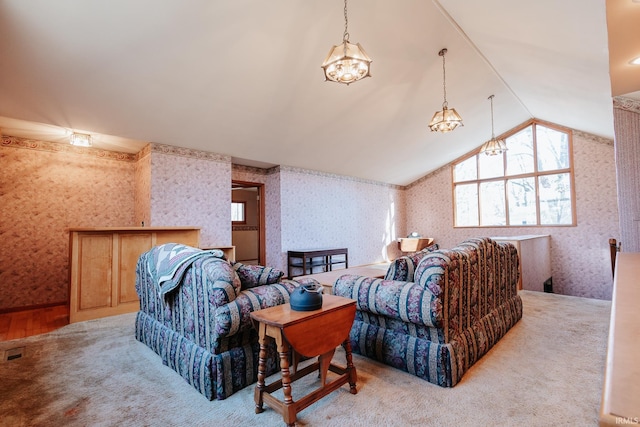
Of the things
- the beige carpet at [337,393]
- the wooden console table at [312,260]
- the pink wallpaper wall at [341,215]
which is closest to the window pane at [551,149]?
the pink wallpaper wall at [341,215]

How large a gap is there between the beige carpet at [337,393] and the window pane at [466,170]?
19.4 ft

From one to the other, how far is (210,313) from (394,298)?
125cm

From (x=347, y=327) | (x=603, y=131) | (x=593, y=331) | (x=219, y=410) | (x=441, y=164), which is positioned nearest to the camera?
(x=219, y=410)

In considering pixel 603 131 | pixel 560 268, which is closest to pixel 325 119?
pixel 603 131

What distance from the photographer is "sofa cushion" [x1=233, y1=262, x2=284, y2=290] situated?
2.34 meters

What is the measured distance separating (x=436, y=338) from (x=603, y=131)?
21.7ft

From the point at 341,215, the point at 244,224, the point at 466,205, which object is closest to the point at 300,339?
the point at 341,215

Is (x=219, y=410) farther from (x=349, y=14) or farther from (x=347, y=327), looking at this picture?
(x=349, y=14)

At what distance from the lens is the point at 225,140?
16.4 ft

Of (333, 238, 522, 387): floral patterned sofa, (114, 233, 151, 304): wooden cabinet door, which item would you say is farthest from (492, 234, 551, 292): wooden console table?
(114, 233, 151, 304): wooden cabinet door

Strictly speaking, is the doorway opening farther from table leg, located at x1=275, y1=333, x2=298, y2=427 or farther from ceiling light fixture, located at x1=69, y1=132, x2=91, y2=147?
table leg, located at x1=275, y1=333, x2=298, y2=427

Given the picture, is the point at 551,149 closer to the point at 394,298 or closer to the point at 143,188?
the point at 394,298

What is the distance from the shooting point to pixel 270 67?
371cm

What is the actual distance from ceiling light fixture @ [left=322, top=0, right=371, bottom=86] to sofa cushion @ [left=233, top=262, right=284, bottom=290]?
6.08 feet
